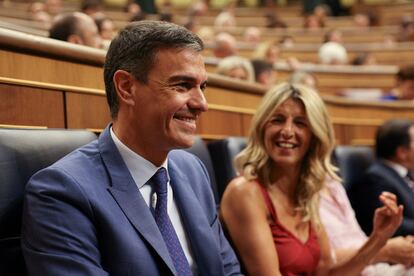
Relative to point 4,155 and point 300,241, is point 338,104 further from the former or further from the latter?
point 4,155

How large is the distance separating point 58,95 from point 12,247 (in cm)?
26

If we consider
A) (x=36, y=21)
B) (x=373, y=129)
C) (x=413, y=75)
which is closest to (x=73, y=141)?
(x=373, y=129)

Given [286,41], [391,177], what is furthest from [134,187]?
[286,41]

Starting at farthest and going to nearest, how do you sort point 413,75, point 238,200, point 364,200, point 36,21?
point 36,21 < point 413,75 < point 364,200 < point 238,200

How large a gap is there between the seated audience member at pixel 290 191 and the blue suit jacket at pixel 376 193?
0.34 metres

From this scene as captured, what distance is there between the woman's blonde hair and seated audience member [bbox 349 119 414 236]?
36 cm

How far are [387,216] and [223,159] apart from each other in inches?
10.3

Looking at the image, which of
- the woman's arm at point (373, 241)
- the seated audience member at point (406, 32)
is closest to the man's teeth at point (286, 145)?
the woman's arm at point (373, 241)

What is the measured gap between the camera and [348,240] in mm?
1099

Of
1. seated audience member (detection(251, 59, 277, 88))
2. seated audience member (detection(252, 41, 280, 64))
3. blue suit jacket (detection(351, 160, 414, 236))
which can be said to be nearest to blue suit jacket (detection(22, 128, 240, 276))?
blue suit jacket (detection(351, 160, 414, 236))

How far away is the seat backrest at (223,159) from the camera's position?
101cm

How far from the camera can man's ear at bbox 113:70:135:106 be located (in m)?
0.62

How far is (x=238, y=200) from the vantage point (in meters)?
0.90

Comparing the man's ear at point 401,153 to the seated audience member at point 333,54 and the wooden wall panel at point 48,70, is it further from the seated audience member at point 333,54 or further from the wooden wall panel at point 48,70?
the seated audience member at point 333,54
